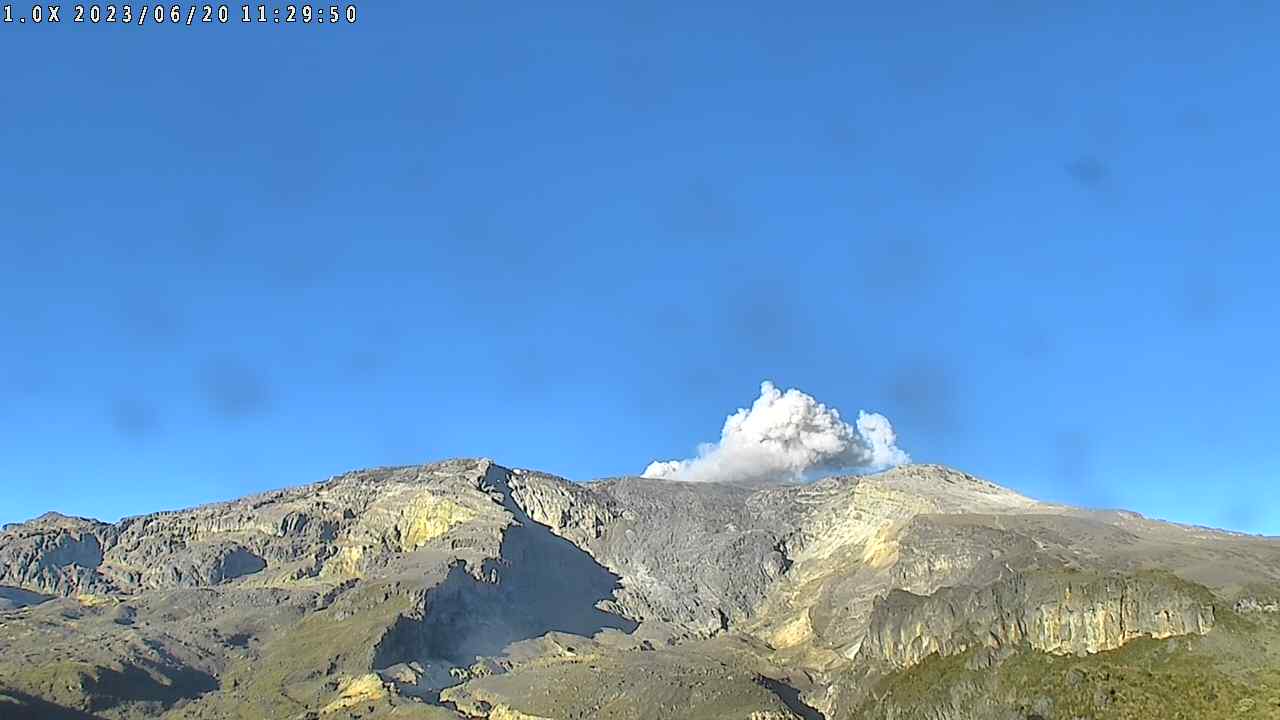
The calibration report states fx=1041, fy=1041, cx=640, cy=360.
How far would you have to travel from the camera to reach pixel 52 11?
142625 mm

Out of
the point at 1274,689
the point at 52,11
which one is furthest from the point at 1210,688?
the point at 52,11

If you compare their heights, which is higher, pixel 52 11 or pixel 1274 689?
pixel 52 11

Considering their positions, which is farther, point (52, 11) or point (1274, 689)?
point (1274, 689)

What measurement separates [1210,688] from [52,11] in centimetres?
22646

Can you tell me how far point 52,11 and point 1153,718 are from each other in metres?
219

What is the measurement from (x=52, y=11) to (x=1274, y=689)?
748ft

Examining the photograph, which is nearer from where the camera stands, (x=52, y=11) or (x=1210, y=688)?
(x=52, y=11)

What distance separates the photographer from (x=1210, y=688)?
199000 mm

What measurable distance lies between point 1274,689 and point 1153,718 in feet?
70.1

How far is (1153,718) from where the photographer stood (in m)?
198

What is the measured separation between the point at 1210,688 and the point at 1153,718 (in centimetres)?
1273

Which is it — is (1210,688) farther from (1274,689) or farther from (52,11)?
(52,11)

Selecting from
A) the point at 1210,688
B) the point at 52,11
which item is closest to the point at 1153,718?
the point at 1210,688

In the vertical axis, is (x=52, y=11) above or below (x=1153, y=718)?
above
